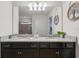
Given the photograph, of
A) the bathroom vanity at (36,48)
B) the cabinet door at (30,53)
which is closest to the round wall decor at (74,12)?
the bathroom vanity at (36,48)

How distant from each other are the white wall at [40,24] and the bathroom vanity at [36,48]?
2.11ft

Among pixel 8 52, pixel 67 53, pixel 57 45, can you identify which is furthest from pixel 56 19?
pixel 8 52

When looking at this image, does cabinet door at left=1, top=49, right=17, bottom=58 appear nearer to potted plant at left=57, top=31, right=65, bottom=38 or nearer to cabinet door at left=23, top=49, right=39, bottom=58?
cabinet door at left=23, top=49, right=39, bottom=58

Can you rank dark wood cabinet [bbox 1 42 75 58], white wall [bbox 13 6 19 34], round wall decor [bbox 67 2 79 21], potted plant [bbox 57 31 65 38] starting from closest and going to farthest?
1. round wall decor [bbox 67 2 79 21]
2. dark wood cabinet [bbox 1 42 75 58]
3. potted plant [bbox 57 31 65 38]
4. white wall [bbox 13 6 19 34]

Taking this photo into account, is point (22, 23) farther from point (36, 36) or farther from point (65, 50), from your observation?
point (65, 50)

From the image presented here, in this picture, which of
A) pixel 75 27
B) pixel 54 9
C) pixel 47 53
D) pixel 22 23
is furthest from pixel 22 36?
pixel 75 27

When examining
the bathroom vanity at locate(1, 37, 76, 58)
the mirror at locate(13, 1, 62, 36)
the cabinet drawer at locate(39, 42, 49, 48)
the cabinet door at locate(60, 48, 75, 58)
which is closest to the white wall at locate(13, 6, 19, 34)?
the mirror at locate(13, 1, 62, 36)

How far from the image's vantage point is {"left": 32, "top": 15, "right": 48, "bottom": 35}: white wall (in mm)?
2953

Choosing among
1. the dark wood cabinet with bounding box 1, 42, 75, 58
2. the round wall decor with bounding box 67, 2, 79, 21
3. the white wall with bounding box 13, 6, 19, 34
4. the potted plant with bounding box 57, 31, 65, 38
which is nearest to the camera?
the round wall decor with bounding box 67, 2, 79, 21

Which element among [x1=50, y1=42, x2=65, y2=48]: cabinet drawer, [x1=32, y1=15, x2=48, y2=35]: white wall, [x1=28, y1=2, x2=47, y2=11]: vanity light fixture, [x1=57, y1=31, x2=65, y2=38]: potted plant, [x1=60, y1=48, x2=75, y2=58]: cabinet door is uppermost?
[x1=28, y1=2, x2=47, y2=11]: vanity light fixture

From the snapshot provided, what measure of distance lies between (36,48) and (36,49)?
2 centimetres

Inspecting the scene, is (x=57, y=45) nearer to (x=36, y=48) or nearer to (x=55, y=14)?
(x=36, y=48)

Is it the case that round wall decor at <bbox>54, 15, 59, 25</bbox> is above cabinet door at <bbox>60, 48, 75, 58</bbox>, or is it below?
above

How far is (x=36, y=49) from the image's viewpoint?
2355 millimetres
